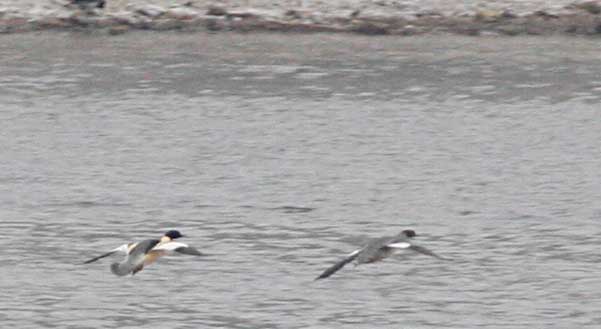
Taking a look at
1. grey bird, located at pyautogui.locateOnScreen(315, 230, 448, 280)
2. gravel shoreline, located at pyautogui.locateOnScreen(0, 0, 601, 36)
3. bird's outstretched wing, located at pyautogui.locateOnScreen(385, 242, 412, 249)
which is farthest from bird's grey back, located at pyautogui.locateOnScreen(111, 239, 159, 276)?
gravel shoreline, located at pyautogui.locateOnScreen(0, 0, 601, 36)

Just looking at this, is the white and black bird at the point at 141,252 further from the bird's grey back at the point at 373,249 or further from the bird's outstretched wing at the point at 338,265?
the bird's grey back at the point at 373,249

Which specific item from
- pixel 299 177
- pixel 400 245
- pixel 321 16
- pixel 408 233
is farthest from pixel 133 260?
pixel 321 16

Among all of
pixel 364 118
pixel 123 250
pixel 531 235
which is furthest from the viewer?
pixel 364 118

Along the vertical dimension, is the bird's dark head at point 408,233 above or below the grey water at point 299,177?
above

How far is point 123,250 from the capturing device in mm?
12195

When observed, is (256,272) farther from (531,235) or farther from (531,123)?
(531,123)

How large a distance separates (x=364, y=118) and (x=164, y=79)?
2.76 meters

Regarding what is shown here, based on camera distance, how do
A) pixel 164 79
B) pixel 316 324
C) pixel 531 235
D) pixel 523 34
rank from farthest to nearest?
pixel 523 34
pixel 164 79
pixel 531 235
pixel 316 324

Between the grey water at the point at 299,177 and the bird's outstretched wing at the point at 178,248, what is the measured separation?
0.85 feet

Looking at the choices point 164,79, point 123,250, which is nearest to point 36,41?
point 164,79

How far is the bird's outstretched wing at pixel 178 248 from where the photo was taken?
1202 centimetres

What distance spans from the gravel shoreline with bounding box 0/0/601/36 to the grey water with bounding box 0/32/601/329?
0.37 metres

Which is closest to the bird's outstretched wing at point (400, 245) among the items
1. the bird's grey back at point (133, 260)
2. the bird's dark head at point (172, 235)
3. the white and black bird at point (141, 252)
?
the white and black bird at point (141, 252)

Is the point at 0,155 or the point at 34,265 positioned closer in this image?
the point at 34,265
